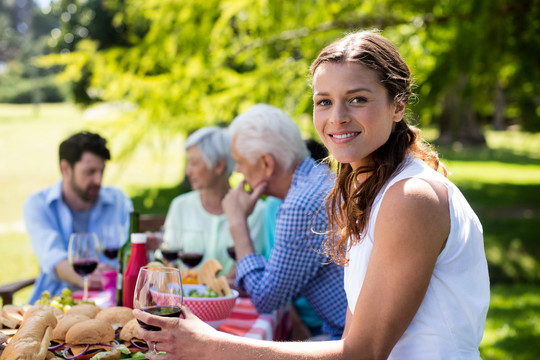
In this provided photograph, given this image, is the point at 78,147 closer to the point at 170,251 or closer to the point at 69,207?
the point at 69,207

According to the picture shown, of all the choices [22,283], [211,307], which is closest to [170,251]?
[211,307]

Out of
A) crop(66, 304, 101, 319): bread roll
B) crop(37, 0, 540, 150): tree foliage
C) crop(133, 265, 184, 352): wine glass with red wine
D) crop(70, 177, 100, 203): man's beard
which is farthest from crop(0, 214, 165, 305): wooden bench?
crop(133, 265, 184, 352): wine glass with red wine

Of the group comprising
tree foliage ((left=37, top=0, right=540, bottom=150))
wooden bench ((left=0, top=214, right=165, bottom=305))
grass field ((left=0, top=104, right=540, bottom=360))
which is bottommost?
grass field ((left=0, top=104, right=540, bottom=360))

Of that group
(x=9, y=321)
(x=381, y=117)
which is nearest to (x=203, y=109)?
(x=9, y=321)

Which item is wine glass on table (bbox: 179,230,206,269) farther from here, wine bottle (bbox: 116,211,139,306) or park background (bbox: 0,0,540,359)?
park background (bbox: 0,0,540,359)

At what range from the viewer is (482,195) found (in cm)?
1462

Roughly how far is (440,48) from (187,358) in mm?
4158

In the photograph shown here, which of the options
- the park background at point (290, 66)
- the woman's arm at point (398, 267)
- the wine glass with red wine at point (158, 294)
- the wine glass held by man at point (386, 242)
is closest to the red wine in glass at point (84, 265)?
the wine glass with red wine at point (158, 294)

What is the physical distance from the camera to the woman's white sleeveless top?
1408 mm

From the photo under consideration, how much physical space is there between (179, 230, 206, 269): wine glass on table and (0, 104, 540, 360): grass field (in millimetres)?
1303

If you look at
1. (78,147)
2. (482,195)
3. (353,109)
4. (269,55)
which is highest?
(269,55)

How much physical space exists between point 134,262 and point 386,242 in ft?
3.87

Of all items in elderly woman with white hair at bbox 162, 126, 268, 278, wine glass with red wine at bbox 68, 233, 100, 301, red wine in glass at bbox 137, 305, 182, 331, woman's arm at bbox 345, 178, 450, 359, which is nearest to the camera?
woman's arm at bbox 345, 178, 450, 359

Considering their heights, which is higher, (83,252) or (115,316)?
(83,252)
